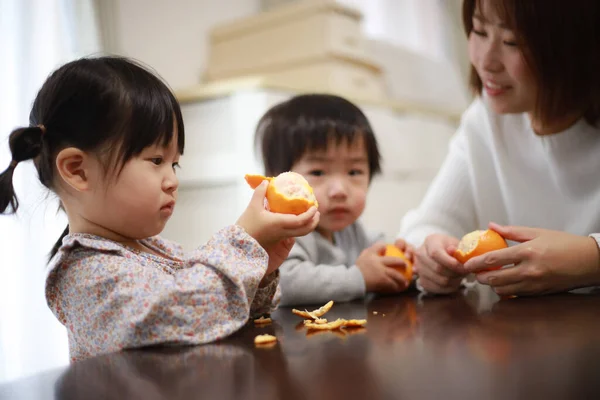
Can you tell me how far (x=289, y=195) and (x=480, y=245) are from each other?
38 centimetres

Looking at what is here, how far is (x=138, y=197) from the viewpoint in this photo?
78 centimetres

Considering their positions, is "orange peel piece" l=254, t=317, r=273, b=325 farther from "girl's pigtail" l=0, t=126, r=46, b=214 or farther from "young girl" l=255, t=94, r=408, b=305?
"girl's pigtail" l=0, t=126, r=46, b=214

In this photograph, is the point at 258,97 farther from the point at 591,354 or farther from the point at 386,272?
the point at 591,354

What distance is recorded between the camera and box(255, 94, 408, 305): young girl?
106 cm

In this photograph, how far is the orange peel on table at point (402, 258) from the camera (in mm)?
1079

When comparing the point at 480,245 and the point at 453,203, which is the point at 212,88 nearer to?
the point at 453,203

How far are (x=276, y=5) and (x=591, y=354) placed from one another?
9.05 ft

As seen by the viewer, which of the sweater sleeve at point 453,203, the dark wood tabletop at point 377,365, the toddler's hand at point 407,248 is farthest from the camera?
the sweater sleeve at point 453,203

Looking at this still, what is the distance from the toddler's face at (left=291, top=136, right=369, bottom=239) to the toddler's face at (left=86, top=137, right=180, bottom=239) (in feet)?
1.34

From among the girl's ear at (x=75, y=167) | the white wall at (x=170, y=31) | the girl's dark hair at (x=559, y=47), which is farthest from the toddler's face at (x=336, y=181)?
the white wall at (x=170, y=31)

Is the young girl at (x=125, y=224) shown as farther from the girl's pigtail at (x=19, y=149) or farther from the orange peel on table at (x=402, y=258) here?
the orange peel on table at (x=402, y=258)

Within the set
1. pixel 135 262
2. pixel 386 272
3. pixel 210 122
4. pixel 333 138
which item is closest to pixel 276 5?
pixel 210 122

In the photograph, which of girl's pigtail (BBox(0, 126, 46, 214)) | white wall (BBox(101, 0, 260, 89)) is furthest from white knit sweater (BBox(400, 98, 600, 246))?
white wall (BBox(101, 0, 260, 89))

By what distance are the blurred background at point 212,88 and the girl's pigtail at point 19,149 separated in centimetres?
40
